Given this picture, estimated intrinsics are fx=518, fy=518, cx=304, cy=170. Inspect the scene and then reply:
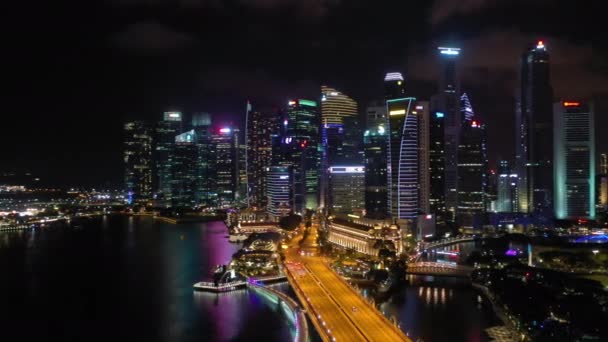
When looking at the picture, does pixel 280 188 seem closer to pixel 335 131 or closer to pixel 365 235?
pixel 335 131

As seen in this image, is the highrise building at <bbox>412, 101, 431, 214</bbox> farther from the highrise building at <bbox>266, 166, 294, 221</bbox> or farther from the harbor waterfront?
the harbor waterfront

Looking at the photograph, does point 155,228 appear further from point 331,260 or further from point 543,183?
point 543,183

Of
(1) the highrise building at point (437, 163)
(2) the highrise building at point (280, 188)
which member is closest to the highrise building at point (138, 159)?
(2) the highrise building at point (280, 188)

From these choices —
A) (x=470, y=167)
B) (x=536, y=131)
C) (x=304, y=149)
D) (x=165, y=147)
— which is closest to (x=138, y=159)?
(x=165, y=147)

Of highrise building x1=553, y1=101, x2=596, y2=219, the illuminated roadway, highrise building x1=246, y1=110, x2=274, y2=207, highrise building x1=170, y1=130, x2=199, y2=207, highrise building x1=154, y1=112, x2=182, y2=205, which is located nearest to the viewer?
the illuminated roadway

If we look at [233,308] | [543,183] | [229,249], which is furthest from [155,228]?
[543,183]

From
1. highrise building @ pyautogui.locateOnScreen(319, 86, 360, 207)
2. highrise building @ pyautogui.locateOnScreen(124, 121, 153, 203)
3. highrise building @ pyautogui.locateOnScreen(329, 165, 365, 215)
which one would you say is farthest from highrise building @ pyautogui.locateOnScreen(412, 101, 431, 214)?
highrise building @ pyautogui.locateOnScreen(124, 121, 153, 203)
